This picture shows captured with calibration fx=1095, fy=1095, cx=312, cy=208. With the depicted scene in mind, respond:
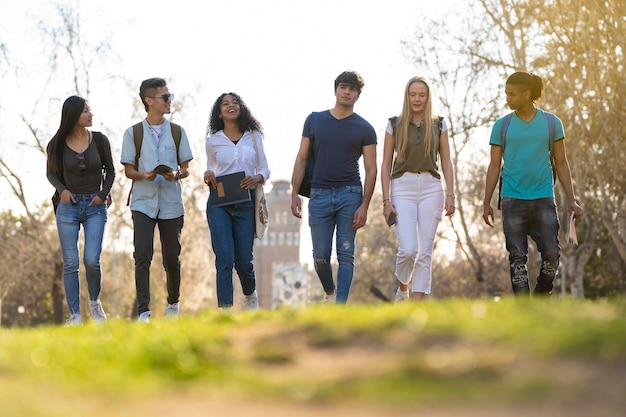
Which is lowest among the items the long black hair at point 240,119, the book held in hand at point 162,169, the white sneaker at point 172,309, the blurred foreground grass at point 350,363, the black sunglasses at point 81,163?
the white sneaker at point 172,309

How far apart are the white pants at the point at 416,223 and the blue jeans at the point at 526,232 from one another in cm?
74

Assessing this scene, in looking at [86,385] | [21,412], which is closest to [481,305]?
[86,385]

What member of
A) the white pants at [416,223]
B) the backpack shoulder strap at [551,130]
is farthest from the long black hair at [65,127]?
the backpack shoulder strap at [551,130]

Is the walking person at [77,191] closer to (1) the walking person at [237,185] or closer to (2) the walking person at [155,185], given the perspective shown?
(2) the walking person at [155,185]

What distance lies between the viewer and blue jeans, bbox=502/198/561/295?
10953 millimetres

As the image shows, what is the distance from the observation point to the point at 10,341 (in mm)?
6871

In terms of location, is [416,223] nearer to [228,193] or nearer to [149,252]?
[228,193]

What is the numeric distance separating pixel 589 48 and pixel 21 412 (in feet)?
86.0

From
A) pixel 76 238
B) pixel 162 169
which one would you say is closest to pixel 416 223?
pixel 162 169

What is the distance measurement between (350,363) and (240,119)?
22.8 feet

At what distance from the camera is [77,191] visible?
452 inches

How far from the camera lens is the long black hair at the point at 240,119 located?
11922 millimetres

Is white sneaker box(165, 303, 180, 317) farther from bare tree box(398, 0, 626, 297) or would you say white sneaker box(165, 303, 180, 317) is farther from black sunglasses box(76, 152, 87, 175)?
bare tree box(398, 0, 626, 297)

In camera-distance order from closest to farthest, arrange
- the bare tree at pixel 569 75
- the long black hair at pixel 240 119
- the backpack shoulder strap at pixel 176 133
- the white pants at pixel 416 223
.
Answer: the white pants at pixel 416 223 → the backpack shoulder strap at pixel 176 133 → the long black hair at pixel 240 119 → the bare tree at pixel 569 75
